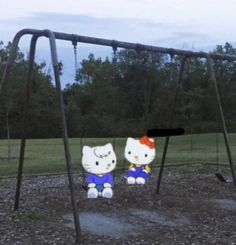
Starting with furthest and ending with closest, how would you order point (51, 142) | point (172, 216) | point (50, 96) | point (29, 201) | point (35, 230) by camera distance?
point (51, 142) → point (50, 96) → point (29, 201) → point (172, 216) → point (35, 230)

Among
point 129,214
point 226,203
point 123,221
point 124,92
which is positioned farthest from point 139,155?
point 123,221

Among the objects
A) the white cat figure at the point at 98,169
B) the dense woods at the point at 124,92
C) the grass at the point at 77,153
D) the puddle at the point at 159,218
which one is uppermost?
the dense woods at the point at 124,92

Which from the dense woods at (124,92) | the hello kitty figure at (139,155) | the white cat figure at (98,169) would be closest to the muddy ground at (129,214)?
the white cat figure at (98,169)

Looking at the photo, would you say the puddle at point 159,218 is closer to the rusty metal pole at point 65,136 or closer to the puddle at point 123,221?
the puddle at point 123,221

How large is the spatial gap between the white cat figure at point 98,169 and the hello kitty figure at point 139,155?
1044 millimetres

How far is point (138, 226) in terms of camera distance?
19.0 feet

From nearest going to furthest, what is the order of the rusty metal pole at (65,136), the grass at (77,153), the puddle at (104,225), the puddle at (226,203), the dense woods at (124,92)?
the rusty metal pole at (65,136)
the puddle at (104,225)
the puddle at (226,203)
the dense woods at (124,92)
the grass at (77,153)

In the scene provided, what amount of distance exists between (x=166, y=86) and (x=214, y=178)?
182cm

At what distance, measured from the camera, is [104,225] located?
5785 mm

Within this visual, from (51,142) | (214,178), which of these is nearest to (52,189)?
(214,178)

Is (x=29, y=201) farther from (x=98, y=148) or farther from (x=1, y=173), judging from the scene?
(x=1, y=173)

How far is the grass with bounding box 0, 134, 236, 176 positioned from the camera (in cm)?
1105

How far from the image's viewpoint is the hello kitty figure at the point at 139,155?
26.5 ft

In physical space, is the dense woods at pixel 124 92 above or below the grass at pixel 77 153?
above
